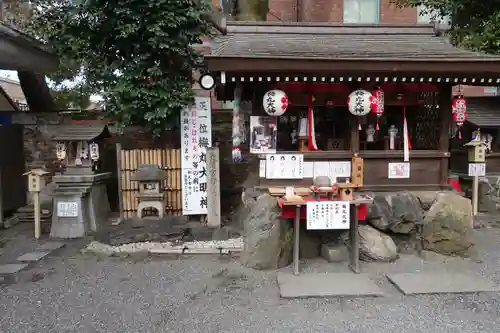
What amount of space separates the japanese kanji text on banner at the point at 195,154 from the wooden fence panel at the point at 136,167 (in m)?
0.52

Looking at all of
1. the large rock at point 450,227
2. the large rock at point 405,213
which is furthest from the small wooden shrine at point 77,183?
the large rock at point 450,227

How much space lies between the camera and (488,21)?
996 centimetres

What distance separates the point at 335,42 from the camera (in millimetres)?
7617

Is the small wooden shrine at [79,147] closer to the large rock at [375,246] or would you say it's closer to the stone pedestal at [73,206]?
the stone pedestal at [73,206]

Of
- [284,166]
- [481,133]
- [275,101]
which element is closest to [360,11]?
[481,133]

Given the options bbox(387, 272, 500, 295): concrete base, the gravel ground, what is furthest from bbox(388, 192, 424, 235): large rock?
bbox(387, 272, 500, 295): concrete base

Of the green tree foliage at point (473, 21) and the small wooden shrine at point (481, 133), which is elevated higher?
the green tree foliage at point (473, 21)

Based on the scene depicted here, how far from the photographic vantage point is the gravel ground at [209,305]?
4398mm

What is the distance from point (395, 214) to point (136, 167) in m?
6.07

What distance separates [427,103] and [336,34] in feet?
7.75

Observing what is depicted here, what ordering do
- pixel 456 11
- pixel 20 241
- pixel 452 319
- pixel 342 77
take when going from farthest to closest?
pixel 456 11
pixel 20 241
pixel 342 77
pixel 452 319

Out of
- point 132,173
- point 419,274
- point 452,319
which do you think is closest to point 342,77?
point 419,274

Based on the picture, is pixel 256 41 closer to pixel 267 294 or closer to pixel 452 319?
Answer: pixel 267 294

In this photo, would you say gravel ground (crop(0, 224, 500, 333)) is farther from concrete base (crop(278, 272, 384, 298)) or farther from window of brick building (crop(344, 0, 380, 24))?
window of brick building (crop(344, 0, 380, 24))
